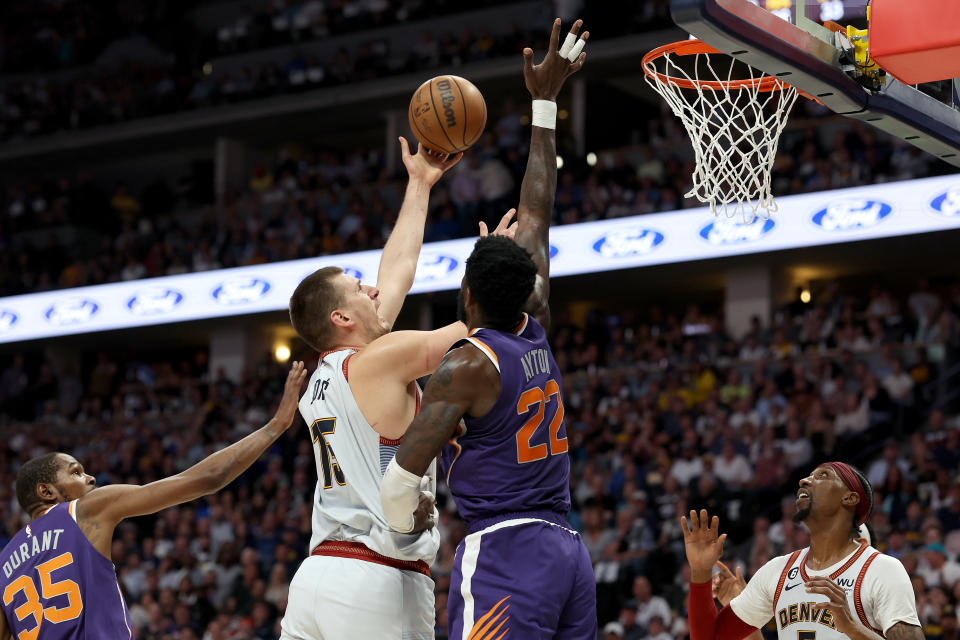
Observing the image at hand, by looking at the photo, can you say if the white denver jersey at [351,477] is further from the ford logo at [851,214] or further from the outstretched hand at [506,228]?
the ford logo at [851,214]

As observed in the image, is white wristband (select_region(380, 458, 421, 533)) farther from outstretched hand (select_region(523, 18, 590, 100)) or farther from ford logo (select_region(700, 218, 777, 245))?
ford logo (select_region(700, 218, 777, 245))

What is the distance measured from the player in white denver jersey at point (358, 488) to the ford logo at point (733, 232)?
36.3 ft

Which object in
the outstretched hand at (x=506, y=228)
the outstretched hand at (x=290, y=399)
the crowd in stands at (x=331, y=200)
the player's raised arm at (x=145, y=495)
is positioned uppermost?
the crowd in stands at (x=331, y=200)

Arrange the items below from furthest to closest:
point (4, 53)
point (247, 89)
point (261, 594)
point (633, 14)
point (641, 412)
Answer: point (4, 53)
point (247, 89)
point (633, 14)
point (641, 412)
point (261, 594)

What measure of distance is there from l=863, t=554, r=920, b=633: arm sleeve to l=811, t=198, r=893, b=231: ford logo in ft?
32.5

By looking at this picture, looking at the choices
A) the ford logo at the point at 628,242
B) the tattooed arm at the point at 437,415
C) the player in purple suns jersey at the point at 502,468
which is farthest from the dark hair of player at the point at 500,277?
the ford logo at the point at 628,242

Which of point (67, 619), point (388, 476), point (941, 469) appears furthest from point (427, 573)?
point (941, 469)

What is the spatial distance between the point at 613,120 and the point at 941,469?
9.48m

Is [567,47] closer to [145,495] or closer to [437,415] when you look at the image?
[437,415]

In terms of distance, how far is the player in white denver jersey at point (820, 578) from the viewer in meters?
4.63

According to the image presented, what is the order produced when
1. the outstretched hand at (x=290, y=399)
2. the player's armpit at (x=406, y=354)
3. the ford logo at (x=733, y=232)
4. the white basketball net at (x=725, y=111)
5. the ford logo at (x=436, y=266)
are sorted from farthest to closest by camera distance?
1. the ford logo at (x=436, y=266)
2. the ford logo at (x=733, y=232)
3. the white basketball net at (x=725, y=111)
4. the outstretched hand at (x=290, y=399)
5. the player's armpit at (x=406, y=354)

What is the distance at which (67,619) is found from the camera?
450 cm

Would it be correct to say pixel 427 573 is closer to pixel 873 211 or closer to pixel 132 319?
pixel 873 211

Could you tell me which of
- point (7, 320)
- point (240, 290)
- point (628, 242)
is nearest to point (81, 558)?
point (628, 242)
